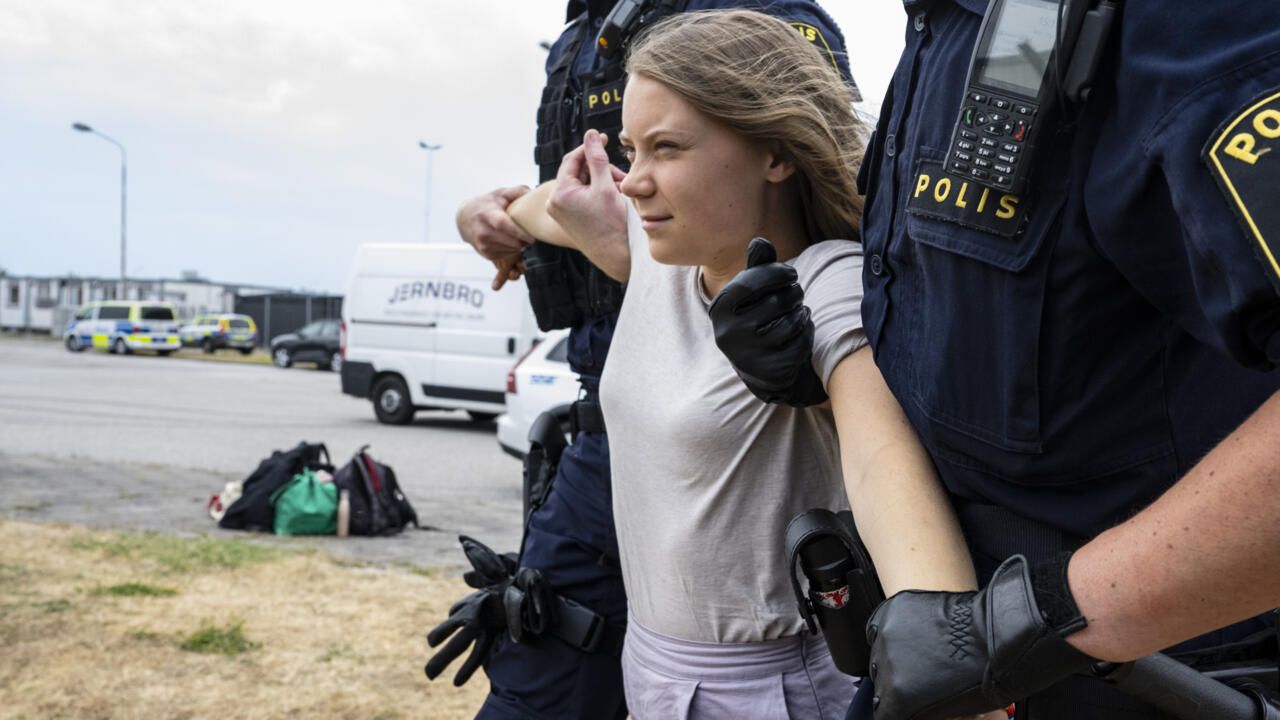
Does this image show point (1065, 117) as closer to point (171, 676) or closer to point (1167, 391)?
point (1167, 391)

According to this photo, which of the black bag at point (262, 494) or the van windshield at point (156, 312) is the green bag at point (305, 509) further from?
the van windshield at point (156, 312)

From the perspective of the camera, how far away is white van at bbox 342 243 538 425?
40.6 ft

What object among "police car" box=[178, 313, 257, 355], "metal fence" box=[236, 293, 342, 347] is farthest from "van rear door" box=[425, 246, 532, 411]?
"metal fence" box=[236, 293, 342, 347]

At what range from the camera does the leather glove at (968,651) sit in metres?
0.93

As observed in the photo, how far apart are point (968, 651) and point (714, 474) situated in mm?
593

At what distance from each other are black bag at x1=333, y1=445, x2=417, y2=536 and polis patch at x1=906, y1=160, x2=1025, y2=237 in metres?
5.92

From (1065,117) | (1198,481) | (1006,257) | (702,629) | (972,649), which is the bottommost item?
(702,629)

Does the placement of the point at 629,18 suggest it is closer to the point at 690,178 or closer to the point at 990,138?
the point at 690,178

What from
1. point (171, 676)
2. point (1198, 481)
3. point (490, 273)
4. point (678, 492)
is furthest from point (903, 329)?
point (490, 273)

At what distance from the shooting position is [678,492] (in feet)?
5.12

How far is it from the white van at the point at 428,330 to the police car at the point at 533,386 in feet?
9.17

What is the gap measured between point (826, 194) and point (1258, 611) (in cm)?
85

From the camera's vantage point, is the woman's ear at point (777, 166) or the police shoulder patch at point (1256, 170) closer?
the police shoulder patch at point (1256, 170)

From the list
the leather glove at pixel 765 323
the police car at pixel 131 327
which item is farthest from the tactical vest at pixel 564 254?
the police car at pixel 131 327
